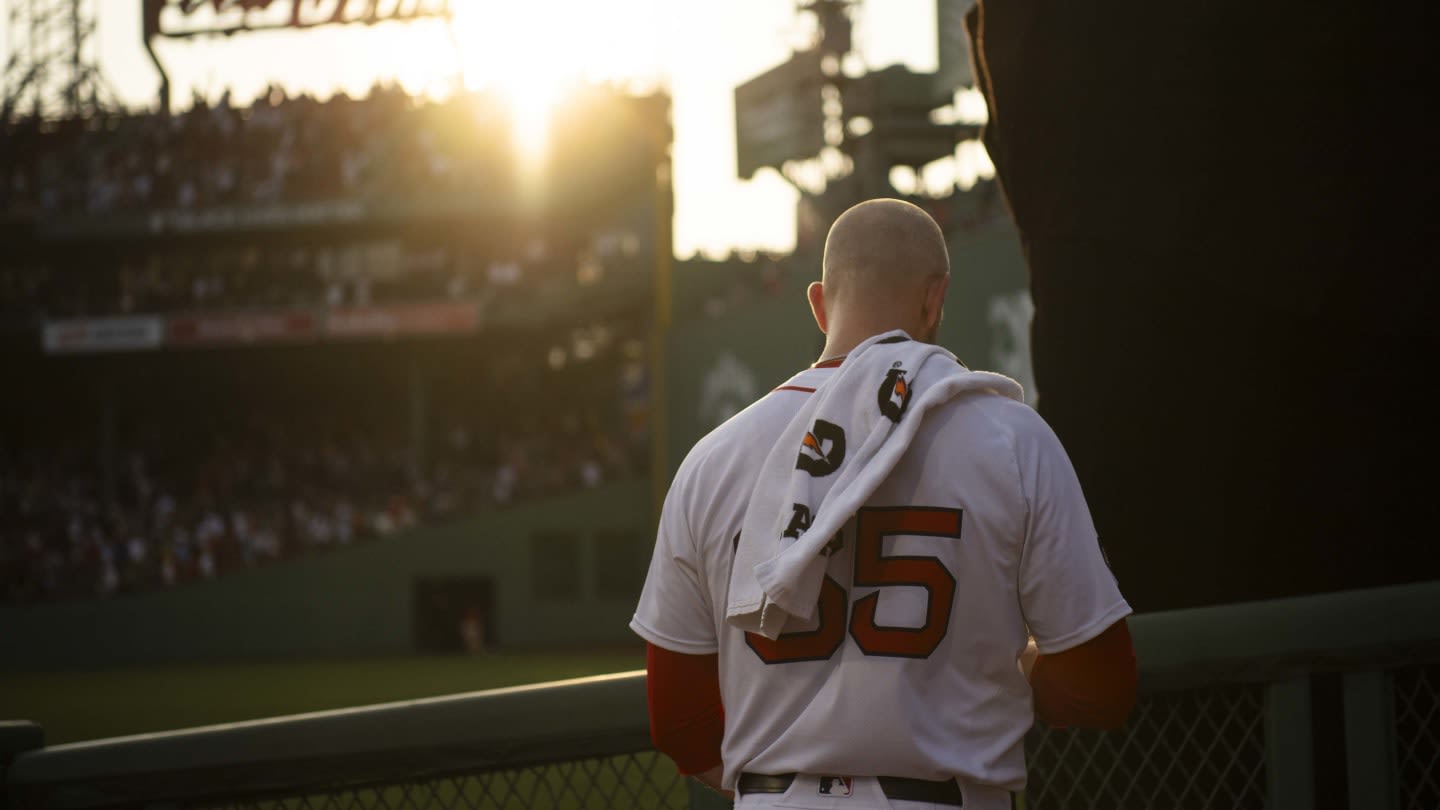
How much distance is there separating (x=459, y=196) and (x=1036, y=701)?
105 feet

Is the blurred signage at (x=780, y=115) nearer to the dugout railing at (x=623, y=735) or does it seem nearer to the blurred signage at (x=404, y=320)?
the blurred signage at (x=404, y=320)

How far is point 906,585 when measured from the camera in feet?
7.39

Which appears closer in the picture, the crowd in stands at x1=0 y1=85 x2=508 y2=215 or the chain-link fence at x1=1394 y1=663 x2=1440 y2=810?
the chain-link fence at x1=1394 y1=663 x2=1440 y2=810

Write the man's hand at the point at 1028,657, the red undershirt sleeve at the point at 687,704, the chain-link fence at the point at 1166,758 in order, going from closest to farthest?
1. the man's hand at the point at 1028,657
2. the red undershirt sleeve at the point at 687,704
3. the chain-link fence at the point at 1166,758

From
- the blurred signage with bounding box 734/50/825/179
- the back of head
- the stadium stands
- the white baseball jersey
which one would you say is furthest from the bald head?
the blurred signage with bounding box 734/50/825/179

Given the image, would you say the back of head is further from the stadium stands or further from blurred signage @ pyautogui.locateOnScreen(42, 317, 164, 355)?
blurred signage @ pyautogui.locateOnScreen(42, 317, 164, 355)

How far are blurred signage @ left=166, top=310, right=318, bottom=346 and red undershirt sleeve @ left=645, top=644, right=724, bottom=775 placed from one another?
102 feet

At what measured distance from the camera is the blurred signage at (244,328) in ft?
107

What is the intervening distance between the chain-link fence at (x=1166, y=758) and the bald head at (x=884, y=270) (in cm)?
107

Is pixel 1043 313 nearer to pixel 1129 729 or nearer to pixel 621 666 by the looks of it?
pixel 1129 729

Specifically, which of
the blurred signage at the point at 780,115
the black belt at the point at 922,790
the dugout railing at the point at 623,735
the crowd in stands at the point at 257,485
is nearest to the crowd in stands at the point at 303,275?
the crowd in stands at the point at 257,485

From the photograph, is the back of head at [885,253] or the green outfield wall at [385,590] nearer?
the back of head at [885,253]

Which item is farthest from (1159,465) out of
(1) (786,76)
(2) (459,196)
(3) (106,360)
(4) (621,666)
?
(3) (106,360)

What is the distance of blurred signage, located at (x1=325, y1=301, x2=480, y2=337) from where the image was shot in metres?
32.2
